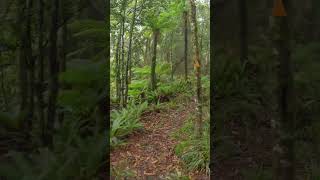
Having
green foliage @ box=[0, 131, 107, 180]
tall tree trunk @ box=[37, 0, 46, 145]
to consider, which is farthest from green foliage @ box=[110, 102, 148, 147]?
tall tree trunk @ box=[37, 0, 46, 145]

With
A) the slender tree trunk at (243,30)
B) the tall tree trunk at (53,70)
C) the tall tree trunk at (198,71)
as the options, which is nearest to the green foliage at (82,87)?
the tall tree trunk at (53,70)

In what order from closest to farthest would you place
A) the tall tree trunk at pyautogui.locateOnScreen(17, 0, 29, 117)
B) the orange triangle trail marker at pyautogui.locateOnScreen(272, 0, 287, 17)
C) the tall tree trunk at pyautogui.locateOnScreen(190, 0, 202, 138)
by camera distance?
1. the orange triangle trail marker at pyautogui.locateOnScreen(272, 0, 287, 17)
2. the tall tree trunk at pyautogui.locateOnScreen(17, 0, 29, 117)
3. the tall tree trunk at pyautogui.locateOnScreen(190, 0, 202, 138)

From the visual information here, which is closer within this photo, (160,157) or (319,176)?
(319,176)

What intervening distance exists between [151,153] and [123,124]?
67 cm

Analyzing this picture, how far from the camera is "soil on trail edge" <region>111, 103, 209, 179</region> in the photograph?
5.86 meters

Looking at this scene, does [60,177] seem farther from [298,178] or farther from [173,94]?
[173,94]

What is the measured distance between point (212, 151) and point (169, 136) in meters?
1.64

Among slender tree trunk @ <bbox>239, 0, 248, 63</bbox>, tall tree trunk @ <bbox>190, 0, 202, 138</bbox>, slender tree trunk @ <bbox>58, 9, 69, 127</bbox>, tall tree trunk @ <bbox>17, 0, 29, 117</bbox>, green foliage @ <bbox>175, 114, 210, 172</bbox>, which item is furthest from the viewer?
tall tree trunk @ <bbox>190, 0, 202, 138</bbox>

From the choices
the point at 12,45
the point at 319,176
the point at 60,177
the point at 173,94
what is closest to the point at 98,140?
the point at 60,177

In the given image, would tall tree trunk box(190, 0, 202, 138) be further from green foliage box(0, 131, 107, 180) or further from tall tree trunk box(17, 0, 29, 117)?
tall tree trunk box(17, 0, 29, 117)

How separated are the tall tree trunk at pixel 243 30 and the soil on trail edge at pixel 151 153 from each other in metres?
1.76

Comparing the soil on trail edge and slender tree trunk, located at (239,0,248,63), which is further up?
slender tree trunk, located at (239,0,248,63)

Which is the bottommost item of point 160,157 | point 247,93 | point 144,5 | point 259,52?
point 160,157

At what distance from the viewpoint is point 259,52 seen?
556 cm
